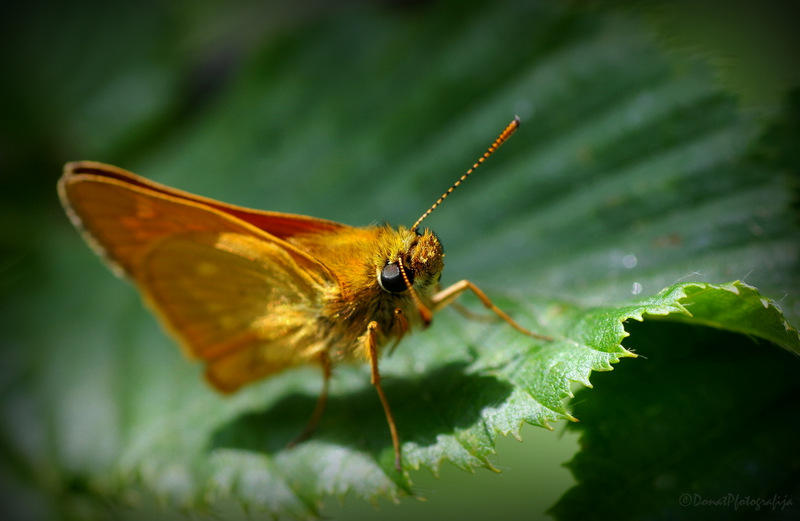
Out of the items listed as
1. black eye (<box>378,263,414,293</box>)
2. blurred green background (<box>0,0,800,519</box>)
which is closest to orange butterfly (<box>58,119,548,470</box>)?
black eye (<box>378,263,414,293</box>)

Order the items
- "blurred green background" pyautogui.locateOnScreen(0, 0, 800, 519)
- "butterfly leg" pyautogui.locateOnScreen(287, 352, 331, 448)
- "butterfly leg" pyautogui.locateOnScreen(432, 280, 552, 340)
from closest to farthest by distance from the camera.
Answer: "butterfly leg" pyautogui.locateOnScreen(432, 280, 552, 340), "butterfly leg" pyautogui.locateOnScreen(287, 352, 331, 448), "blurred green background" pyautogui.locateOnScreen(0, 0, 800, 519)

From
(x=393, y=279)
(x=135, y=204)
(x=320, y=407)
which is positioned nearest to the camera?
(x=393, y=279)

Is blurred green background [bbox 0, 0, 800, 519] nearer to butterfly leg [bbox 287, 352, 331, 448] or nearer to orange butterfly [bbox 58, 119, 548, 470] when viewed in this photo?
butterfly leg [bbox 287, 352, 331, 448]

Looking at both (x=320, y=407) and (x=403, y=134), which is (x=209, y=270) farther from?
(x=403, y=134)

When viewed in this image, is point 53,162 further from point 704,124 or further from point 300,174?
point 704,124

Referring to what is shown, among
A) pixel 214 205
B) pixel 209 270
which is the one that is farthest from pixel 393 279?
pixel 209 270

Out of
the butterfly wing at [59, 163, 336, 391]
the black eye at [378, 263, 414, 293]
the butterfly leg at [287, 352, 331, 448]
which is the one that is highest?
the butterfly wing at [59, 163, 336, 391]

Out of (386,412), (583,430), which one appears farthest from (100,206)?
(583,430)
